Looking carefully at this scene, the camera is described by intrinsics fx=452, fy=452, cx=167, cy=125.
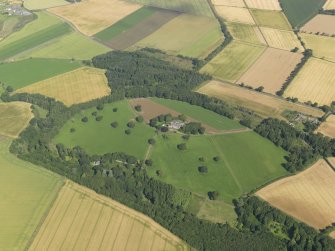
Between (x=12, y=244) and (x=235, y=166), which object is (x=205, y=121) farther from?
(x=12, y=244)

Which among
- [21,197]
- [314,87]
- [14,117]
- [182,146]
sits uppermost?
[182,146]

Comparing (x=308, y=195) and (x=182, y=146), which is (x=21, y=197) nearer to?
(x=182, y=146)

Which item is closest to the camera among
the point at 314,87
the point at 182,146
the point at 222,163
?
the point at 222,163

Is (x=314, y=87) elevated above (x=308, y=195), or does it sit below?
below

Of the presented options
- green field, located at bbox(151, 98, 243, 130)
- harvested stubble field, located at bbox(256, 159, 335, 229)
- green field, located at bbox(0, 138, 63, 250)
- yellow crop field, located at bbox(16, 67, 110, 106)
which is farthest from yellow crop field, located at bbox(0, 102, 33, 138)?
harvested stubble field, located at bbox(256, 159, 335, 229)

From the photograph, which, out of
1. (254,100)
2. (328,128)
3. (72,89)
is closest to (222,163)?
(254,100)

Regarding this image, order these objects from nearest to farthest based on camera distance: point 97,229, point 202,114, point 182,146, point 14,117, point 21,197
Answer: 1. point 97,229
2. point 21,197
3. point 182,146
4. point 202,114
5. point 14,117

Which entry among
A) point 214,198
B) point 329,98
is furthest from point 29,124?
point 329,98

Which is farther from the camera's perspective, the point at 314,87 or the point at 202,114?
the point at 314,87
